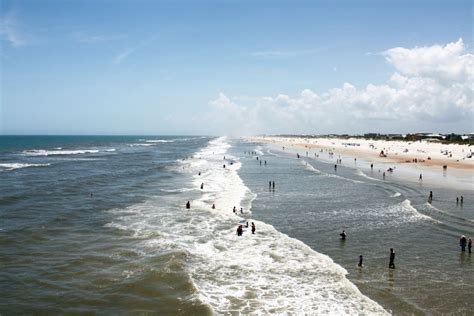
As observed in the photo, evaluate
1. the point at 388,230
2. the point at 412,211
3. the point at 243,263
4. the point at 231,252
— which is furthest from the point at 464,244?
the point at 231,252

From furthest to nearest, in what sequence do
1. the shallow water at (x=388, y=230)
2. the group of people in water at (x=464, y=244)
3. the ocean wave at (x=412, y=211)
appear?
1. the ocean wave at (x=412, y=211)
2. the group of people in water at (x=464, y=244)
3. the shallow water at (x=388, y=230)

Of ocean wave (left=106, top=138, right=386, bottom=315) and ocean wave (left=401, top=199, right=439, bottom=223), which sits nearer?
ocean wave (left=106, top=138, right=386, bottom=315)

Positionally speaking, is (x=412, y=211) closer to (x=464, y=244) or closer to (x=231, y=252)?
(x=464, y=244)

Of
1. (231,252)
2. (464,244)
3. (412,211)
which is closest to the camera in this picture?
(464,244)

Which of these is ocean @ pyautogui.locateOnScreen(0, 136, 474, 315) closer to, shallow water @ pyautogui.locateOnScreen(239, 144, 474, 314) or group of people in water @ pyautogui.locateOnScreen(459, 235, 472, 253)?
shallow water @ pyautogui.locateOnScreen(239, 144, 474, 314)

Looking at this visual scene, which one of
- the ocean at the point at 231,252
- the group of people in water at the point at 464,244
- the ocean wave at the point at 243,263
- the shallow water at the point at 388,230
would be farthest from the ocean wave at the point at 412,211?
the ocean wave at the point at 243,263

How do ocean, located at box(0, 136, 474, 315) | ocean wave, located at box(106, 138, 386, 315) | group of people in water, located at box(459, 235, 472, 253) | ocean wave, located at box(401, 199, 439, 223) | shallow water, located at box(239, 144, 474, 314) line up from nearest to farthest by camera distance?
1. ocean wave, located at box(106, 138, 386, 315)
2. ocean, located at box(0, 136, 474, 315)
3. shallow water, located at box(239, 144, 474, 314)
4. group of people in water, located at box(459, 235, 472, 253)
5. ocean wave, located at box(401, 199, 439, 223)

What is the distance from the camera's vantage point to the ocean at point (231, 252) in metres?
19.5

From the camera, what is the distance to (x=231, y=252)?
26.9m

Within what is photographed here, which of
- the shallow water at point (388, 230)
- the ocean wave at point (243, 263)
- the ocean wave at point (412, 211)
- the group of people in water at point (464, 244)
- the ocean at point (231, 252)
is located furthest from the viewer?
the ocean wave at point (412, 211)

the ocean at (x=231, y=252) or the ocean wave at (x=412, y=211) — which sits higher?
the ocean wave at (x=412, y=211)

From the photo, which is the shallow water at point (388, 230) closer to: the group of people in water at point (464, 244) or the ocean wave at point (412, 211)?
the ocean wave at point (412, 211)

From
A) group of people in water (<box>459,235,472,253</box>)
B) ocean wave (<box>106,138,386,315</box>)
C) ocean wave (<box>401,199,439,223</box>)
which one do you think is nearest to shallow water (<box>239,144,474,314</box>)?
ocean wave (<box>401,199,439,223</box>)

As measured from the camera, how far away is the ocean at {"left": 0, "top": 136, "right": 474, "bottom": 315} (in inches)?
767
